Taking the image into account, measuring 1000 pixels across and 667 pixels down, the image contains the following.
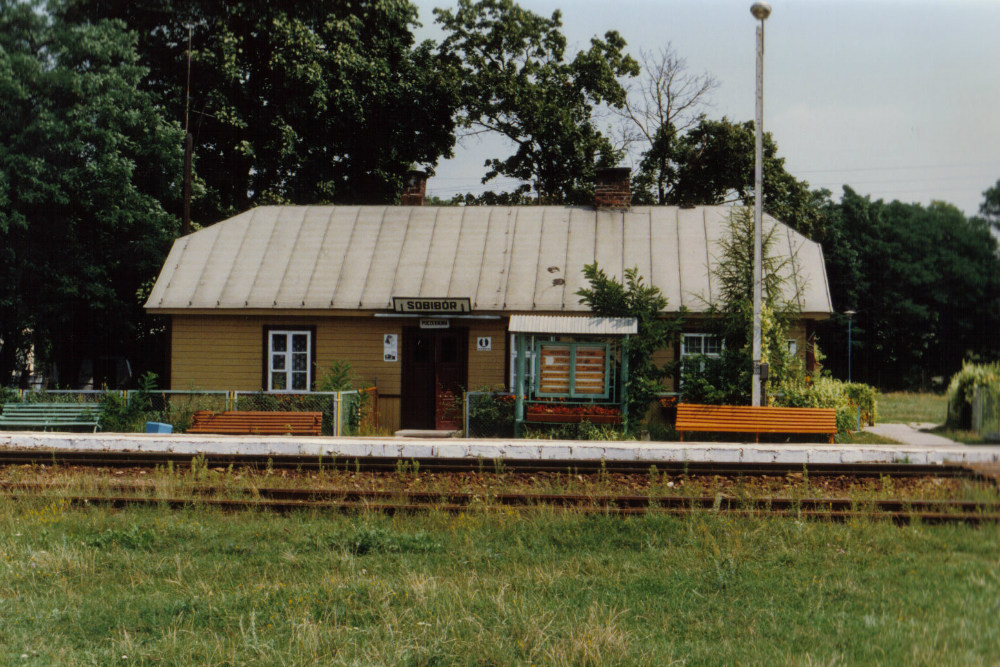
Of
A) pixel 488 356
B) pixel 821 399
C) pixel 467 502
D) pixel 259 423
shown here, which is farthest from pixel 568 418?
pixel 467 502

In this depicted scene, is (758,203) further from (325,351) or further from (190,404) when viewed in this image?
(190,404)

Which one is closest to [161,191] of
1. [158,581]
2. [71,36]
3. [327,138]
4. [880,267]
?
[71,36]

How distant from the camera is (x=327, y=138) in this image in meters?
30.5

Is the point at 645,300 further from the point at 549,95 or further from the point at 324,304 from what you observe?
the point at 549,95

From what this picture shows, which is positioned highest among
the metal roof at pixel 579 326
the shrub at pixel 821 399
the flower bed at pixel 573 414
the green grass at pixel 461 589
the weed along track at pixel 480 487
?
the metal roof at pixel 579 326

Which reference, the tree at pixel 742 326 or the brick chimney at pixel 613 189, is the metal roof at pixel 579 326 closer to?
the tree at pixel 742 326

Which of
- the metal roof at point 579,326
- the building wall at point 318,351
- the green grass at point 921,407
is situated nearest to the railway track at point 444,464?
the metal roof at point 579,326

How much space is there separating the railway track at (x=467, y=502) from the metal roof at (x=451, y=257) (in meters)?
9.64

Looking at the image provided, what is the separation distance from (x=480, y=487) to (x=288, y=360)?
10.8 metres

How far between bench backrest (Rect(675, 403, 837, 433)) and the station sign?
5.94 m

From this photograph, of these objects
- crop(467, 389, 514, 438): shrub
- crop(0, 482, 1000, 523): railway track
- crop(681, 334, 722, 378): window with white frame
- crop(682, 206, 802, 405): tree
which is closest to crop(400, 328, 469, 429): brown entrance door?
crop(467, 389, 514, 438): shrub

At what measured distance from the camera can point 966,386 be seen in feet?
4.70

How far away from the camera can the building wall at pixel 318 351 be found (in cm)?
1930

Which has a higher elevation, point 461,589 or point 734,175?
point 734,175
